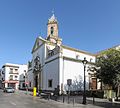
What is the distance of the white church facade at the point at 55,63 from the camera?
44.5 meters

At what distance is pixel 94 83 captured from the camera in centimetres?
5094

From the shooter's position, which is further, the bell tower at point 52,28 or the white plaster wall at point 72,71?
the bell tower at point 52,28

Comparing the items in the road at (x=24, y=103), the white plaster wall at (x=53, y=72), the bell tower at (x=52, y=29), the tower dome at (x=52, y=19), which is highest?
the tower dome at (x=52, y=19)

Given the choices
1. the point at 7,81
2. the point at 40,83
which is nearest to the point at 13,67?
the point at 7,81

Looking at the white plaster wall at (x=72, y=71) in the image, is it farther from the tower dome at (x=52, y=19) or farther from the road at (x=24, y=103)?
the tower dome at (x=52, y=19)

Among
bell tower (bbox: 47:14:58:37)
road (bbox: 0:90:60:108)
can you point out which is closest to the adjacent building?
bell tower (bbox: 47:14:58:37)

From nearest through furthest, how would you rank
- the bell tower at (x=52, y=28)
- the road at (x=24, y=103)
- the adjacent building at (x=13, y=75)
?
the road at (x=24, y=103) < the bell tower at (x=52, y=28) < the adjacent building at (x=13, y=75)

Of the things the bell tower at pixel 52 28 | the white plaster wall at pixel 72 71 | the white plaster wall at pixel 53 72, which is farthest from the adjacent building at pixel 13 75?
the white plaster wall at pixel 72 71

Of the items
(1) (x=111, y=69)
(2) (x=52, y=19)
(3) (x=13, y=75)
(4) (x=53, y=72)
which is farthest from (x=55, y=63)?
(3) (x=13, y=75)

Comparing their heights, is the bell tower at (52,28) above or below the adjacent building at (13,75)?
above

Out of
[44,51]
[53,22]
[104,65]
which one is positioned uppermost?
[53,22]

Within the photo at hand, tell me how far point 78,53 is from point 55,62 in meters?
7.77

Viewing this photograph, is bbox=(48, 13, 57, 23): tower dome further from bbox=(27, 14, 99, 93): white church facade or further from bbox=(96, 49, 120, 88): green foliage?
bbox=(96, 49, 120, 88): green foliage

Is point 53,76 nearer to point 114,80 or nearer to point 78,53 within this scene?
point 78,53
